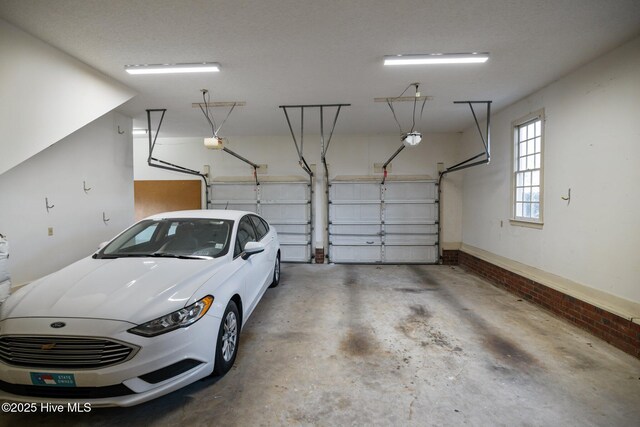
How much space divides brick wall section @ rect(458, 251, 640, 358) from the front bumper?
4135 mm

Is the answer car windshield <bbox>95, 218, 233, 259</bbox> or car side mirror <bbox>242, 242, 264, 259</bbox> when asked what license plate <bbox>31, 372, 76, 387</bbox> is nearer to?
car windshield <bbox>95, 218, 233, 259</bbox>

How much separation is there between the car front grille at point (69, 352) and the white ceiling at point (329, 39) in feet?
8.69

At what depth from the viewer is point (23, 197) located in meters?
3.48

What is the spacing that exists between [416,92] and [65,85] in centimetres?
448

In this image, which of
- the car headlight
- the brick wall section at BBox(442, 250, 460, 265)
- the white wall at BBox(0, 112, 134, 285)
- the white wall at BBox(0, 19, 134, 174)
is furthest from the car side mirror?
the brick wall section at BBox(442, 250, 460, 265)

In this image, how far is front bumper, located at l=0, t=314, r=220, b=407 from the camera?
1652mm

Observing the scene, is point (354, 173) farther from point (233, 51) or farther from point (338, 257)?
point (233, 51)

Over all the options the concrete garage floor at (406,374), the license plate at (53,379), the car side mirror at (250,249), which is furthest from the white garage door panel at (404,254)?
the license plate at (53,379)

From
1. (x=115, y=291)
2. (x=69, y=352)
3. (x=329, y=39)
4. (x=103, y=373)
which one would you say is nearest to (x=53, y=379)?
(x=69, y=352)

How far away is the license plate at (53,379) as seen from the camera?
164 centimetres

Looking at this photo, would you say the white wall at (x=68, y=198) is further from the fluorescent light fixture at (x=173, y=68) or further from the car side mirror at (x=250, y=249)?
the car side mirror at (x=250, y=249)

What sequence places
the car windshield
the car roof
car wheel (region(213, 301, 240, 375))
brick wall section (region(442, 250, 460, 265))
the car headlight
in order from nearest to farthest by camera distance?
1. the car headlight
2. car wheel (region(213, 301, 240, 375))
3. the car windshield
4. the car roof
5. brick wall section (region(442, 250, 460, 265))

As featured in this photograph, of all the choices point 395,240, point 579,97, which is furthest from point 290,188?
point 579,97

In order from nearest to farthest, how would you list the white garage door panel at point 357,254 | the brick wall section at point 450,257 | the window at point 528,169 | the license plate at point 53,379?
the license plate at point 53,379 < the window at point 528,169 < the brick wall section at point 450,257 < the white garage door panel at point 357,254
